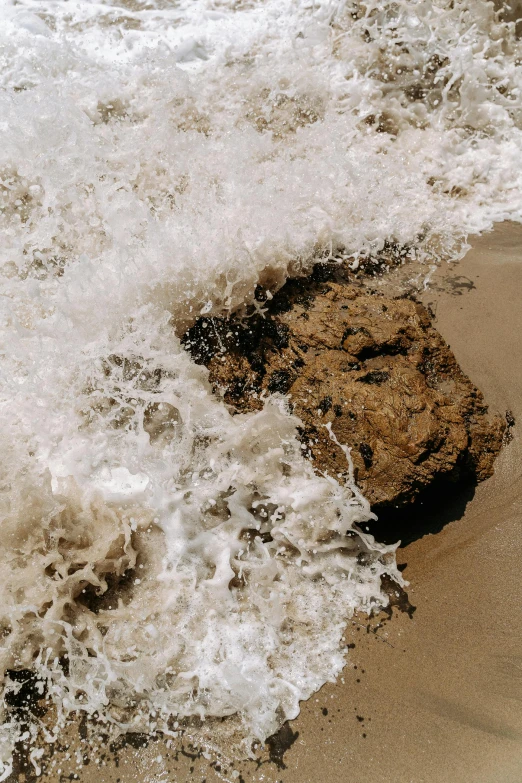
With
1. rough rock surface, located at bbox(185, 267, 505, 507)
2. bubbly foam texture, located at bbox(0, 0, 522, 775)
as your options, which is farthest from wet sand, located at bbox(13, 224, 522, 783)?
rough rock surface, located at bbox(185, 267, 505, 507)

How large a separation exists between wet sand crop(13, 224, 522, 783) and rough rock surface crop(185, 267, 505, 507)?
11.5 inches

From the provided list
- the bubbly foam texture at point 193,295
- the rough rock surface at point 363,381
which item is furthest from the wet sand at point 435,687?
the rough rock surface at point 363,381

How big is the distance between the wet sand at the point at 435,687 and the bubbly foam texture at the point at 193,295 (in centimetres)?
14

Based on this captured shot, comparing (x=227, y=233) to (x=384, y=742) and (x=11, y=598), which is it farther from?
(x=384, y=742)

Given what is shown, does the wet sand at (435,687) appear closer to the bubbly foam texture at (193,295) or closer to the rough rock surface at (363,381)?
the bubbly foam texture at (193,295)

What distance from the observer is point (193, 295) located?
9.57 ft

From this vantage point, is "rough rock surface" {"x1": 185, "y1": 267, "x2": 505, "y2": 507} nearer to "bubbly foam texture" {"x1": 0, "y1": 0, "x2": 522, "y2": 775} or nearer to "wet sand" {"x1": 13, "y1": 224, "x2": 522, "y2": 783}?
"bubbly foam texture" {"x1": 0, "y1": 0, "x2": 522, "y2": 775}

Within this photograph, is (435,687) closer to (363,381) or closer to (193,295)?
(363,381)

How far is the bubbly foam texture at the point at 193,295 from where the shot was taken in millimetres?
2416

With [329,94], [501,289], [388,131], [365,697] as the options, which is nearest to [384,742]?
[365,697]

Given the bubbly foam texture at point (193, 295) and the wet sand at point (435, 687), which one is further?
the bubbly foam texture at point (193, 295)

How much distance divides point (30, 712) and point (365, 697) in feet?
4.94

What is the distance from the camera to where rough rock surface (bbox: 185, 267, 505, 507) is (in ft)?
8.07

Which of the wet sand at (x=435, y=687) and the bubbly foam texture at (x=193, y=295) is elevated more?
the bubbly foam texture at (x=193, y=295)
